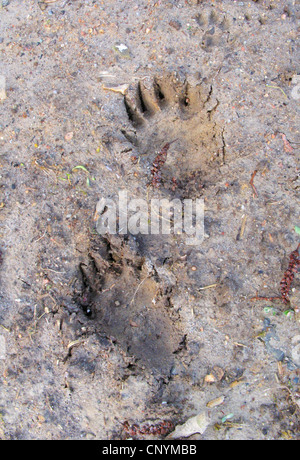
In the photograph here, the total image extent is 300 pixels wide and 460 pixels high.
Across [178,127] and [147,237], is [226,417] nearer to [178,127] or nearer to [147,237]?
[147,237]

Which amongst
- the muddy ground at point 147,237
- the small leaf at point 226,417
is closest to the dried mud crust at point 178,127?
the muddy ground at point 147,237

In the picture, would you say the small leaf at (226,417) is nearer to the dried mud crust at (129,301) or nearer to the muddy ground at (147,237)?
the muddy ground at (147,237)

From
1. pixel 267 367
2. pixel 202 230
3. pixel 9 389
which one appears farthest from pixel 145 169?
pixel 9 389

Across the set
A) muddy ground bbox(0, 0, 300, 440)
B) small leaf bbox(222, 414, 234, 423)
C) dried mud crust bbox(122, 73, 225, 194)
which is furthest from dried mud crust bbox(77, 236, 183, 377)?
dried mud crust bbox(122, 73, 225, 194)

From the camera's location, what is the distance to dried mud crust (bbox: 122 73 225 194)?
3.09 m

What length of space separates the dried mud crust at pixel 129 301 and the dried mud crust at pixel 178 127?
75 cm

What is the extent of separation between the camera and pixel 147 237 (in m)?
2.93

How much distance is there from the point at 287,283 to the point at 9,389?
7.39 ft

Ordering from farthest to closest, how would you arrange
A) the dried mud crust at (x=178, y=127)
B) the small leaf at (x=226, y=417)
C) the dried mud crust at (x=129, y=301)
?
the dried mud crust at (x=178, y=127)
the dried mud crust at (x=129, y=301)
the small leaf at (x=226, y=417)

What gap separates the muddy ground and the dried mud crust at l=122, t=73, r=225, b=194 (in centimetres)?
1

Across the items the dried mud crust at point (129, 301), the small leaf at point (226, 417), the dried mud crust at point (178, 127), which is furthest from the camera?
the dried mud crust at point (178, 127)

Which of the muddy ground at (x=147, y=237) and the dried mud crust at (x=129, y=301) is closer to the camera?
the muddy ground at (x=147, y=237)

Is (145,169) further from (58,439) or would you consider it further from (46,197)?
(58,439)

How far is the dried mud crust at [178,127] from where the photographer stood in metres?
3.09
